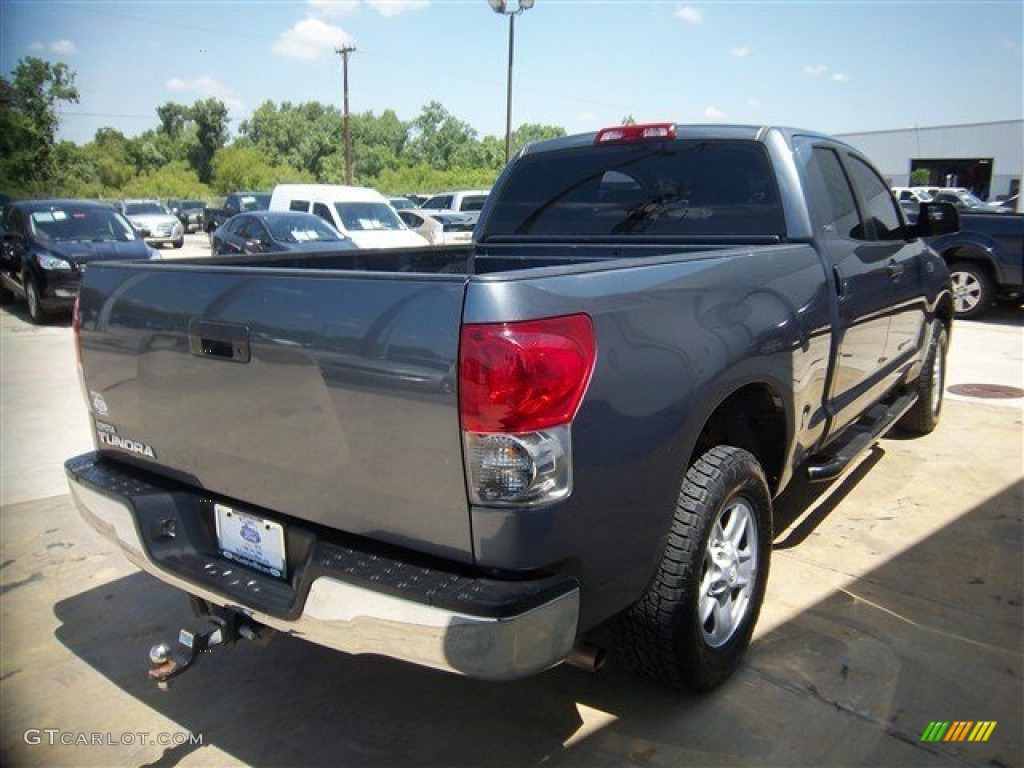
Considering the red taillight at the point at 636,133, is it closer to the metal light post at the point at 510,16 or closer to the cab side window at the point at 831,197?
the cab side window at the point at 831,197

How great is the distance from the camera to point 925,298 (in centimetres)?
493

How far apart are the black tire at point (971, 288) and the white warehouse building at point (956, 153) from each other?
142ft

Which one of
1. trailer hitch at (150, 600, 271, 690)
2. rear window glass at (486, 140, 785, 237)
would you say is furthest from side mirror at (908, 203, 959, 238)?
trailer hitch at (150, 600, 271, 690)

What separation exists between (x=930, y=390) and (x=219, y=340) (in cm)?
504

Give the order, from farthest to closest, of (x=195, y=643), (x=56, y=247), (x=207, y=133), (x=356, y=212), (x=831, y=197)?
1. (x=207, y=133)
2. (x=356, y=212)
3. (x=56, y=247)
4. (x=831, y=197)
5. (x=195, y=643)

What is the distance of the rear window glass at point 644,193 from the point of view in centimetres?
356

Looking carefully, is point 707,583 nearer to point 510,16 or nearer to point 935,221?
point 935,221

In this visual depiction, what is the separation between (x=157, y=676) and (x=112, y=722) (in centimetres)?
50

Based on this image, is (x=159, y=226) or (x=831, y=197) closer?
(x=831, y=197)

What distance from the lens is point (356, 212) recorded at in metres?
16.6

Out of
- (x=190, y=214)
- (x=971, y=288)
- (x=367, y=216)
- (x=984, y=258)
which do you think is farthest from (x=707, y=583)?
(x=190, y=214)

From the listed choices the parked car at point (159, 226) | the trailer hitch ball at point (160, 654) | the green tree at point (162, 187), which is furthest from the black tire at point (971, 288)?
the green tree at point (162, 187)

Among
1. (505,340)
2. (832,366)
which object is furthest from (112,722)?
(832,366)

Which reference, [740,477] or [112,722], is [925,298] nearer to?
[740,477]
